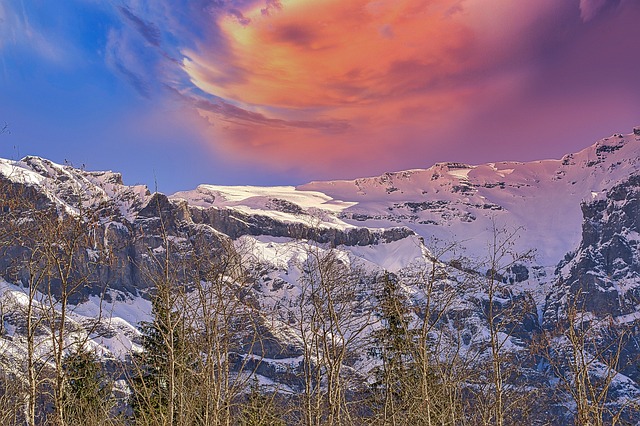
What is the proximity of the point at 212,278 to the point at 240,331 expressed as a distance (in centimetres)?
175

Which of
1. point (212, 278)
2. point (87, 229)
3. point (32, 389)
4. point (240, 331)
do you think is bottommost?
point (32, 389)

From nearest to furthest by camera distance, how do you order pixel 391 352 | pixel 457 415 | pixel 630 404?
1. pixel 630 404
2. pixel 457 415
3. pixel 391 352

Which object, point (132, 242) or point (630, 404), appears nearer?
point (132, 242)

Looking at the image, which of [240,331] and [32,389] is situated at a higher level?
[240,331]

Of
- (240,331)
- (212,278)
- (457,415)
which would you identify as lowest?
(457,415)

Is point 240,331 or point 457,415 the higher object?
point 240,331

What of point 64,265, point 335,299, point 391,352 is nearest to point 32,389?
point 64,265

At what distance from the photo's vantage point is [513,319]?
46.6 feet

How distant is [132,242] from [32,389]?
333 cm

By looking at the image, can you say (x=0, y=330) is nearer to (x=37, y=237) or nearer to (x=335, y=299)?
(x=37, y=237)

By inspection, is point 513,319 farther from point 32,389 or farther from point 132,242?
point 32,389

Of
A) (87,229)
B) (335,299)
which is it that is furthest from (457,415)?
(87,229)

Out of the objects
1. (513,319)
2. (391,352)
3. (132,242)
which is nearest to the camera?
(132,242)

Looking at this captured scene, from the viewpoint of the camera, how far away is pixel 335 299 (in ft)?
42.6
